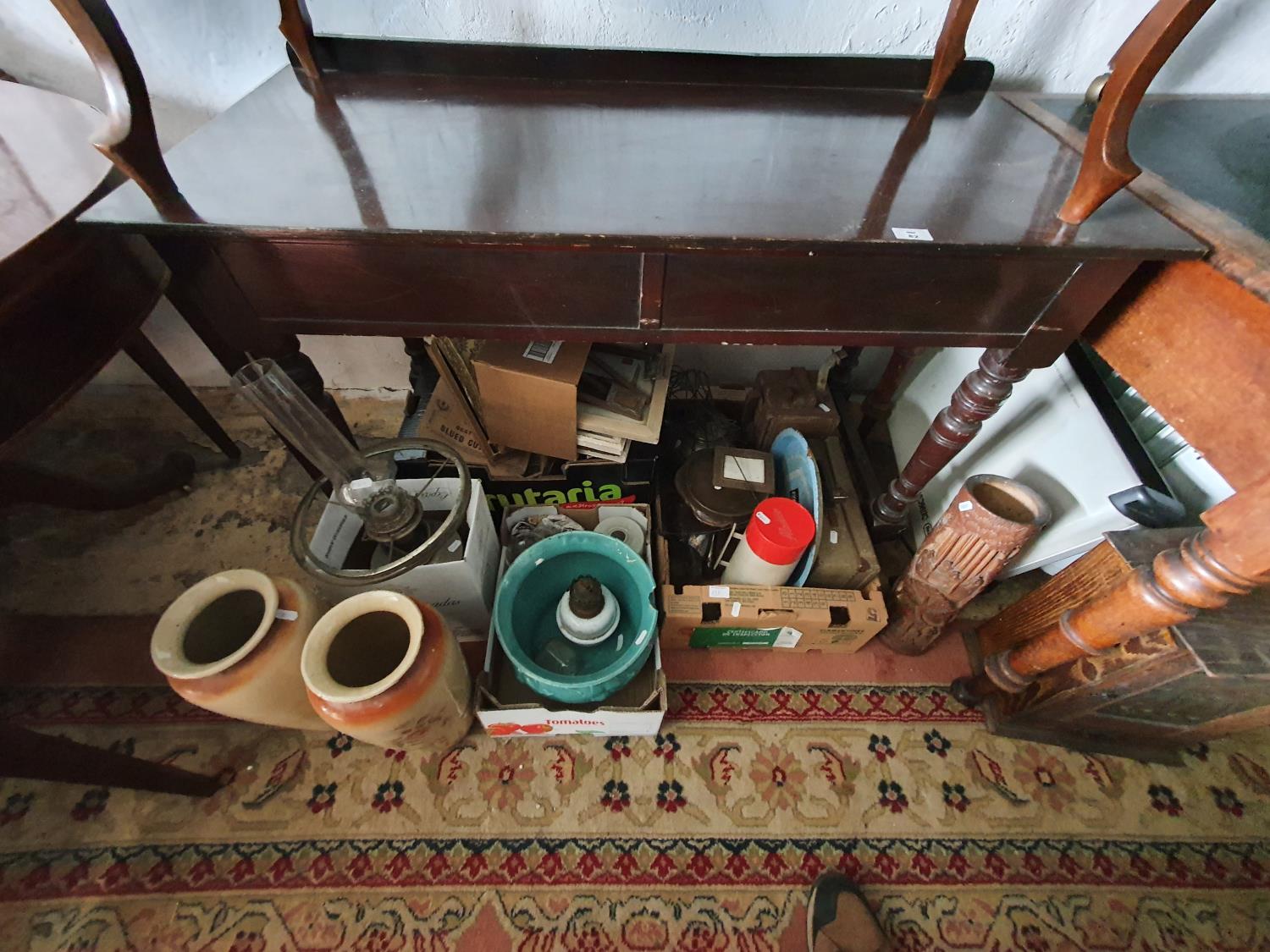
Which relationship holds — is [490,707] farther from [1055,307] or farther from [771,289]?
[1055,307]

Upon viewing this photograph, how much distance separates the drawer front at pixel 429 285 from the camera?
0.61 meters

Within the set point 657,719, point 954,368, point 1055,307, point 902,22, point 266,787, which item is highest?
point 902,22

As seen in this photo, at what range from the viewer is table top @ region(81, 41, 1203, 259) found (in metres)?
0.58

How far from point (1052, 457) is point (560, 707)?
922 millimetres

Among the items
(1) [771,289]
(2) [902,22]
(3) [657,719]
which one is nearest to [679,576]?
(3) [657,719]

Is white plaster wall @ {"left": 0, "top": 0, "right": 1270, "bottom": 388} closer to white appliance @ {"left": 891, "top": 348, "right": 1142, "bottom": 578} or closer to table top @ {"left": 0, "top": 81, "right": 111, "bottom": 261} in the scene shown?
table top @ {"left": 0, "top": 81, "right": 111, "bottom": 261}

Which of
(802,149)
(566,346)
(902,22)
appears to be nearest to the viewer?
(802,149)

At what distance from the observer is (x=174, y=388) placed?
3.93 feet

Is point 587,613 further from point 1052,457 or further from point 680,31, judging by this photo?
point 680,31

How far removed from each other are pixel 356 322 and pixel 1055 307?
2.78 ft

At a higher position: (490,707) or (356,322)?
(356,322)

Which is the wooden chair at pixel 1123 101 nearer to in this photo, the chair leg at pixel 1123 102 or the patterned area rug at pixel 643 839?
the chair leg at pixel 1123 102

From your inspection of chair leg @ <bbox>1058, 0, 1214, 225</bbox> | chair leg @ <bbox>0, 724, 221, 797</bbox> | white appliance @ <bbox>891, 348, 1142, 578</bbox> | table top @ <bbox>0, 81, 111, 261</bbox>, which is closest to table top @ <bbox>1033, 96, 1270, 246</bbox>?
chair leg @ <bbox>1058, 0, 1214, 225</bbox>

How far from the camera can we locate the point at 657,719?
945 millimetres
